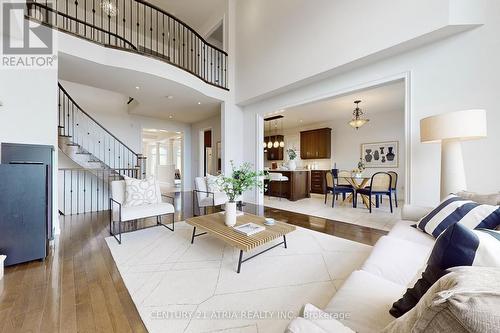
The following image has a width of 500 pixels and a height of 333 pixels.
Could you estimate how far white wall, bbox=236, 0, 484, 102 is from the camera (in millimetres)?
2668

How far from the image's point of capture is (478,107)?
2521 millimetres

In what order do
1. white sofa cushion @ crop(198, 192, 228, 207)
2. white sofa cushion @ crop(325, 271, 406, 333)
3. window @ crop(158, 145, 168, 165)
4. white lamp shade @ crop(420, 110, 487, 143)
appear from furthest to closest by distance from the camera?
window @ crop(158, 145, 168, 165) < white sofa cushion @ crop(198, 192, 228, 207) < white lamp shade @ crop(420, 110, 487, 143) < white sofa cushion @ crop(325, 271, 406, 333)

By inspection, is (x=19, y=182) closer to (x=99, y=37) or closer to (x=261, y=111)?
(x=261, y=111)

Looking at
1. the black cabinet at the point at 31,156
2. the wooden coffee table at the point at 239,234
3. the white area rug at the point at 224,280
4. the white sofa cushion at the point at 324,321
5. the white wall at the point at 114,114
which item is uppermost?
the white wall at the point at 114,114

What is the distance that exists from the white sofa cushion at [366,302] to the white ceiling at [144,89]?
14.6 feet

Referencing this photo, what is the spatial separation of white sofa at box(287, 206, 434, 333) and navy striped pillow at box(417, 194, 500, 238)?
4.8 inches

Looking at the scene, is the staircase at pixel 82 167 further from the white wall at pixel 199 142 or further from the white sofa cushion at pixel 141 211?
the white wall at pixel 199 142

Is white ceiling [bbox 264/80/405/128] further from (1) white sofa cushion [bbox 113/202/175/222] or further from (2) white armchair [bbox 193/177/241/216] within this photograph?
(1) white sofa cushion [bbox 113/202/175/222]

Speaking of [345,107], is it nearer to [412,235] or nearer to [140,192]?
[412,235]

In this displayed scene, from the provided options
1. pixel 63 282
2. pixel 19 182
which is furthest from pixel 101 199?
pixel 63 282

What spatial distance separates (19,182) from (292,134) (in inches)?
332

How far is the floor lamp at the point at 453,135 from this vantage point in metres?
2.06

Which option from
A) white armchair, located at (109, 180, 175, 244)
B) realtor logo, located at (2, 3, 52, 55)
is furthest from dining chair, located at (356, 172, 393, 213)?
realtor logo, located at (2, 3, 52, 55)

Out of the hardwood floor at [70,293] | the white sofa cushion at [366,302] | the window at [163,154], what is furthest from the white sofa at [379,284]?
the window at [163,154]
